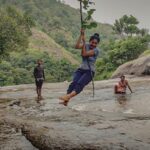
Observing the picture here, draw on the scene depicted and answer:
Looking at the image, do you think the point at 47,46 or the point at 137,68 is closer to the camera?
the point at 137,68

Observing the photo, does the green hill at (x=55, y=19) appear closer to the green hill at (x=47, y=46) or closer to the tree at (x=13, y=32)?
the green hill at (x=47, y=46)

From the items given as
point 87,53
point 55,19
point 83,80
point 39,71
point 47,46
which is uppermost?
A: point 55,19

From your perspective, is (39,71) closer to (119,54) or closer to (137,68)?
(137,68)

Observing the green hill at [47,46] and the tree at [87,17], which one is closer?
the tree at [87,17]

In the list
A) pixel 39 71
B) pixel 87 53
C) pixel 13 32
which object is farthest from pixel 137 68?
pixel 87 53

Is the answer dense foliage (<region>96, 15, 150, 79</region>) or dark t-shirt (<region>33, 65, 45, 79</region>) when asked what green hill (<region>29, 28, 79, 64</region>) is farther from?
dark t-shirt (<region>33, 65, 45, 79</region>)

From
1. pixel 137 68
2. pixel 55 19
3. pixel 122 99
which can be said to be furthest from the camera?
pixel 55 19

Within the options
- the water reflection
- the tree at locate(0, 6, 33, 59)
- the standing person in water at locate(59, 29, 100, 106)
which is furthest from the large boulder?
the standing person in water at locate(59, 29, 100, 106)

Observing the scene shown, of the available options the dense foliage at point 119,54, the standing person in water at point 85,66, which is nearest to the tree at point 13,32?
the dense foliage at point 119,54

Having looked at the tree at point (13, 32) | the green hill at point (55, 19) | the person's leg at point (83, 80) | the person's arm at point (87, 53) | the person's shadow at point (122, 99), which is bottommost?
the person's shadow at point (122, 99)

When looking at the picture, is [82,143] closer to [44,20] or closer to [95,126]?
[95,126]

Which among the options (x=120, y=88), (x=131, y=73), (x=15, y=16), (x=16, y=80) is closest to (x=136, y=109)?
(x=120, y=88)

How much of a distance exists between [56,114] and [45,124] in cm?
184

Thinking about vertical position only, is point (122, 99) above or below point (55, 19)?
below
